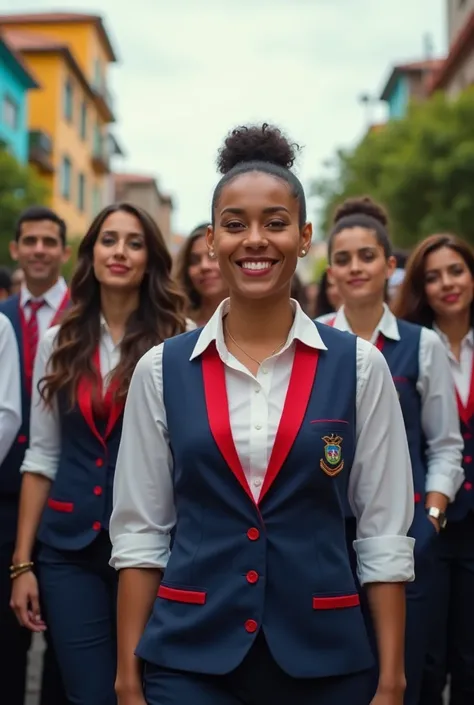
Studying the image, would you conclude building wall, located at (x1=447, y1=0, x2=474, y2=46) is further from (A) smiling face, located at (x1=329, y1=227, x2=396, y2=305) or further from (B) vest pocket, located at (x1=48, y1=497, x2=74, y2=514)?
(B) vest pocket, located at (x1=48, y1=497, x2=74, y2=514)

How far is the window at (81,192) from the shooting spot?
4984 centimetres

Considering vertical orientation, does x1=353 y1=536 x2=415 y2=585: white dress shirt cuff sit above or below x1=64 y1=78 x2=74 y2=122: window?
below

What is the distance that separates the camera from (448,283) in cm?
527

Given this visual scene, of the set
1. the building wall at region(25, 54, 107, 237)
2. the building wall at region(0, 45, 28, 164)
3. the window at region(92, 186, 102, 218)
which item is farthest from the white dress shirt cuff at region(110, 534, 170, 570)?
the window at region(92, 186, 102, 218)

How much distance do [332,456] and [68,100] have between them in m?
46.8

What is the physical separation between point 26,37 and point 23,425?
145ft

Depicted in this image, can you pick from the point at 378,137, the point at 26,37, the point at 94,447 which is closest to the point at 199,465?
the point at 94,447

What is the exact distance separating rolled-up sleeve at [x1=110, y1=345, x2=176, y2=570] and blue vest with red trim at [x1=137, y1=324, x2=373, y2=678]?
114 millimetres

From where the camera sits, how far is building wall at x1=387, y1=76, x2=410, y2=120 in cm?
5919

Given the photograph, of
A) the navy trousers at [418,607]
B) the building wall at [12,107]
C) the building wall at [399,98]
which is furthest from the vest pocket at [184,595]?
the building wall at [399,98]

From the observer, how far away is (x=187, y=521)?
295 cm

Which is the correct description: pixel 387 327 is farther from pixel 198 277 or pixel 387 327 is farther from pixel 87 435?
pixel 198 277

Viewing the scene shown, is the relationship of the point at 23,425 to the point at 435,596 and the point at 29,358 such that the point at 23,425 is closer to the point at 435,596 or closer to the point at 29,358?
the point at 29,358

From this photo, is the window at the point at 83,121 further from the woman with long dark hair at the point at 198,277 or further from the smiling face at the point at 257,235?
the smiling face at the point at 257,235
